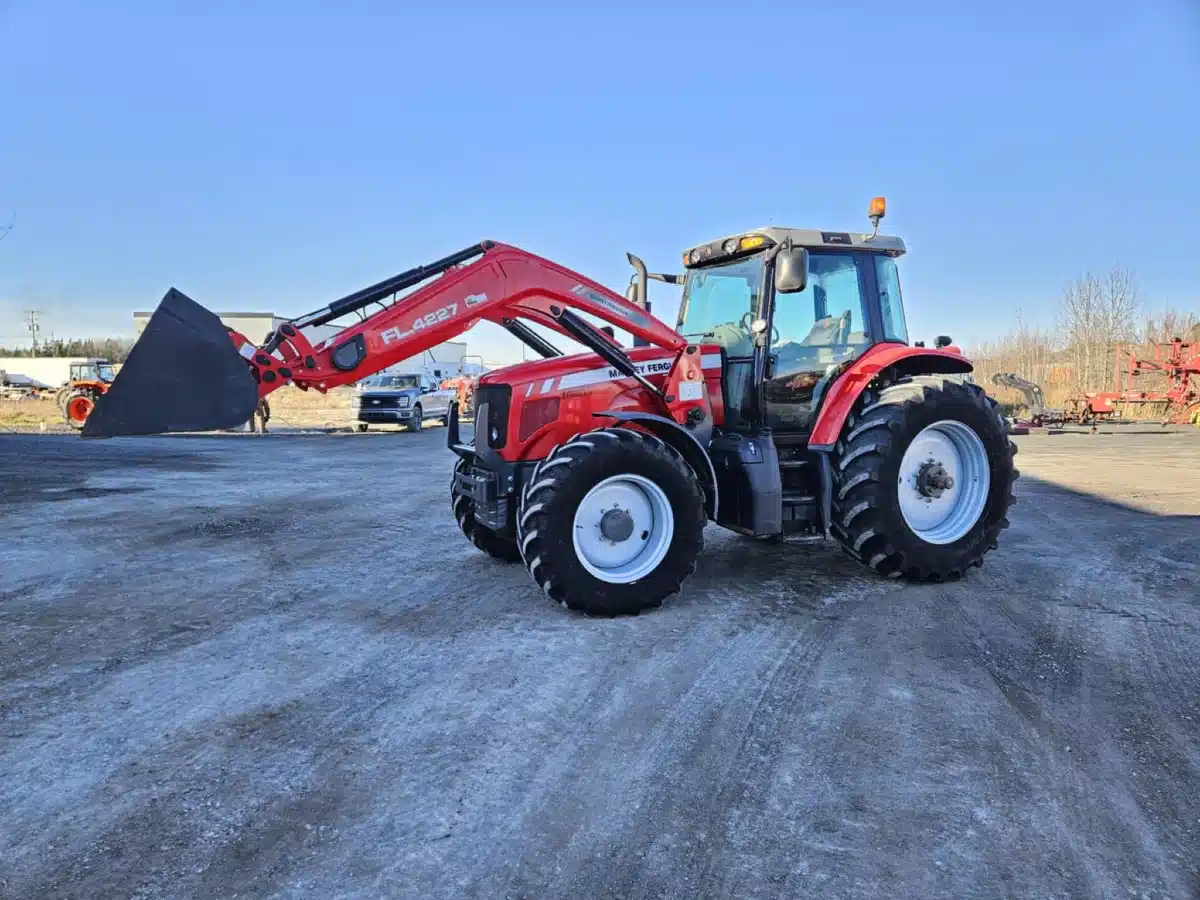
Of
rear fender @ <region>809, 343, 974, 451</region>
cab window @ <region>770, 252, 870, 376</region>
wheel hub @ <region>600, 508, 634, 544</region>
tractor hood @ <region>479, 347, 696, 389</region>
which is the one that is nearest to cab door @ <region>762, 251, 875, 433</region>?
cab window @ <region>770, 252, 870, 376</region>

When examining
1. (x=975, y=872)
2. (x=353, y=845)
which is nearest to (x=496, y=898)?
(x=353, y=845)

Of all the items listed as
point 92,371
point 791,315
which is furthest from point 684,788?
point 92,371

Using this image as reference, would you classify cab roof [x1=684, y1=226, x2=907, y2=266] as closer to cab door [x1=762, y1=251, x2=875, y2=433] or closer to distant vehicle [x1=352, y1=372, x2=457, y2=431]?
cab door [x1=762, y1=251, x2=875, y2=433]

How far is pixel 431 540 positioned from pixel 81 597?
2.77 m

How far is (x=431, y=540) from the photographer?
724 centimetres

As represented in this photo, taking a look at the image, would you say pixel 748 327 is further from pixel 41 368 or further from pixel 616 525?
pixel 41 368

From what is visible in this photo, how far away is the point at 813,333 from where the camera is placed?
19.6ft

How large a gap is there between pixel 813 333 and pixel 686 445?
1533mm

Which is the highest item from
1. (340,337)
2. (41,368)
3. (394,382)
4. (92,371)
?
(41,368)

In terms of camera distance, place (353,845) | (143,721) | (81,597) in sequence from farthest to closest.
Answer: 1. (81,597)
2. (143,721)
3. (353,845)

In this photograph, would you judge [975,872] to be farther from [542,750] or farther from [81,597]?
[81,597]

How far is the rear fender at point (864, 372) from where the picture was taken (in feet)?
18.4

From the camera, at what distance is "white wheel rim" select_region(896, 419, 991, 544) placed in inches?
229

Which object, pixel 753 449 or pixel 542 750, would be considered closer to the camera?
pixel 542 750
